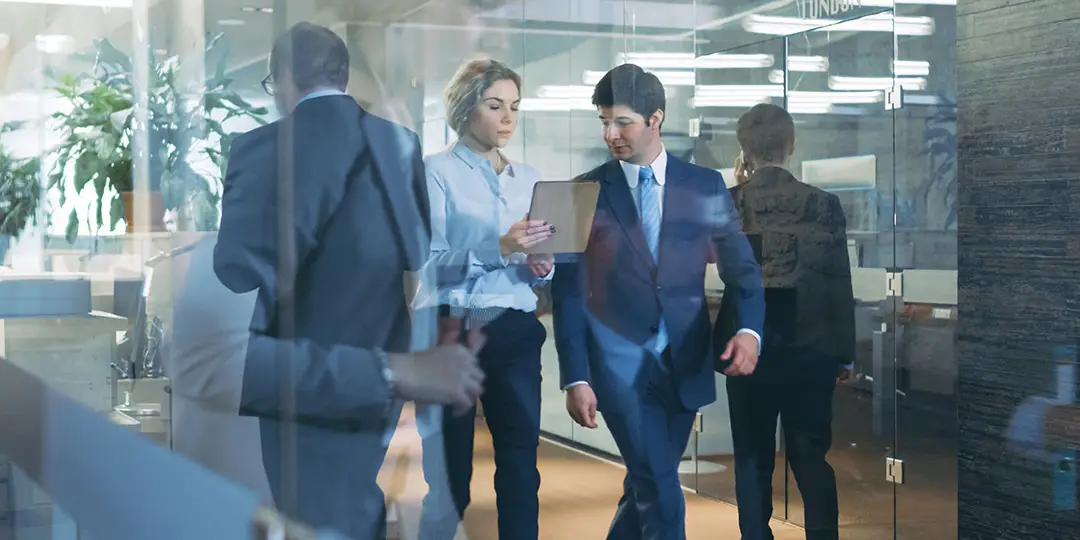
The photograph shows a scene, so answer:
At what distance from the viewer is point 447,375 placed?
2.65 metres

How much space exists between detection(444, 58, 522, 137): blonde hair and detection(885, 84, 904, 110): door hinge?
4.39 ft

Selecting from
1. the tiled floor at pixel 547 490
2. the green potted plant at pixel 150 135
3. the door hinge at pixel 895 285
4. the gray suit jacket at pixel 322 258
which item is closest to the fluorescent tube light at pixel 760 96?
the door hinge at pixel 895 285

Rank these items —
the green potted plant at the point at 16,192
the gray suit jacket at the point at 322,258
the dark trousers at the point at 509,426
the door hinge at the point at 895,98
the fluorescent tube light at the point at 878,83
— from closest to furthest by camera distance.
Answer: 1. the gray suit jacket at the point at 322,258
2. the dark trousers at the point at 509,426
3. the green potted plant at the point at 16,192
4. the fluorescent tube light at the point at 878,83
5. the door hinge at the point at 895,98

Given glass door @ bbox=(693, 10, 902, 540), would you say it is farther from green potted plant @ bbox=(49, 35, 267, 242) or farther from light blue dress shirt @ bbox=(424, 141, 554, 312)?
green potted plant @ bbox=(49, 35, 267, 242)

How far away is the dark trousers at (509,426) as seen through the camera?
2.64 m

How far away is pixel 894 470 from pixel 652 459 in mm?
1015

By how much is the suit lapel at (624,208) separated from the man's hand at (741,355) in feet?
1.13

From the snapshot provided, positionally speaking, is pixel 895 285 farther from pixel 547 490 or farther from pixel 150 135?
pixel 150 135

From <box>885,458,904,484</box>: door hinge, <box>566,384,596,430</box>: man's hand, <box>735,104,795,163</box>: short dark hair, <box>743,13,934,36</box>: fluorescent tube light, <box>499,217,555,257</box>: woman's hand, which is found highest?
<box>743,13,934,36</box>: fluorescent tube light

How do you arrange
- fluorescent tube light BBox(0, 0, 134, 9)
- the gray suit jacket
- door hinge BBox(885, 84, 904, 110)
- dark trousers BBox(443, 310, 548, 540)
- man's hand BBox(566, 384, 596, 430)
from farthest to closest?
door hinge BBox(885, 84, 904, 110), fluorescent tube light BBox(0, 0, 134, 9), man's hand BBox(566, 384, 596, 430), dark trousers BBox(443, 310, 548, 540), the gray suit jacket

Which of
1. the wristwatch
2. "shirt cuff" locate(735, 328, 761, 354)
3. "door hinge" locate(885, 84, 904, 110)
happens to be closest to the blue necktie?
"shirt cuff" locate(735, 328, 761, 354)

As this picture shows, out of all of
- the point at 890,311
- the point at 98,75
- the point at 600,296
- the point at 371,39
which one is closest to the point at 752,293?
the point at 600,296

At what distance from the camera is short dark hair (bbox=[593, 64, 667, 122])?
2707 millimetres

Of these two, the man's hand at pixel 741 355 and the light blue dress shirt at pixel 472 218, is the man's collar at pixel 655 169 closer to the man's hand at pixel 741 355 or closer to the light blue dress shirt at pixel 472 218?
the light blue dress shirt at pixel 472 218
